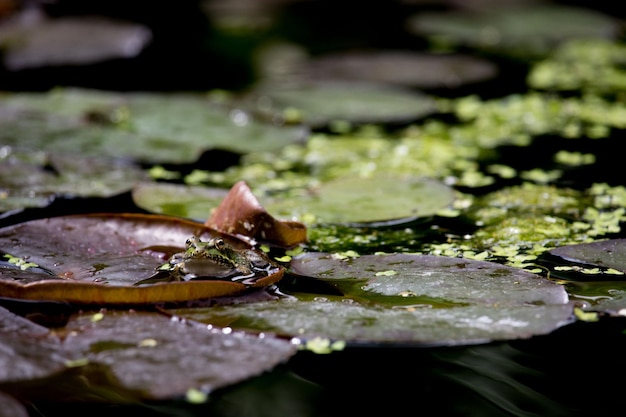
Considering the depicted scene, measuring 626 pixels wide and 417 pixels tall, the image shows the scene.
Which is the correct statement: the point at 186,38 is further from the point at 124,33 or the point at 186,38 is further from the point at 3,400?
the point at 3,400

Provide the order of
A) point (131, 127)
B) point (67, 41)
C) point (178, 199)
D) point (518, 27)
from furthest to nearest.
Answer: point (518, 27)
point (67, 41)
point (131, 127)
point (178, 199)

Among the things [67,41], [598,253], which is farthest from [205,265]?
[67,41]

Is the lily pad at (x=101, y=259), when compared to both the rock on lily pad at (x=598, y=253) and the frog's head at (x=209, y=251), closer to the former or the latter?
the frog's head at (x=209, y=251)

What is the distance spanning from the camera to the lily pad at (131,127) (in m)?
2.09

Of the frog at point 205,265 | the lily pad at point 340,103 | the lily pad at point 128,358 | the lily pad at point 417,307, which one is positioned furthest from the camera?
the lily pad at point 340,103

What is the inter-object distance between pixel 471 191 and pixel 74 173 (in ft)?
3.28

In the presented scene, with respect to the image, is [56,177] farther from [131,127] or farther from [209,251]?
[209,251]

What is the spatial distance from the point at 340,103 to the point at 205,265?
5.06 ft

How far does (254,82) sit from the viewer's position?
309 centimetres

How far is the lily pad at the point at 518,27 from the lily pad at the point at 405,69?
39 centimetres

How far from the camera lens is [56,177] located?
1845 millimetres

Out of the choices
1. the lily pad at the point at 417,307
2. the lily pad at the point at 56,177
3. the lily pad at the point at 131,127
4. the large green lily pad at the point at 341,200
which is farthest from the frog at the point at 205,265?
the lily pad at the point at 131,127

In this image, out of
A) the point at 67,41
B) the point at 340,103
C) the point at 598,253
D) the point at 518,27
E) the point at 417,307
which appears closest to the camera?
the point at 417,307

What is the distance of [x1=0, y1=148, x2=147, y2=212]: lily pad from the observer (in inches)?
67.1
